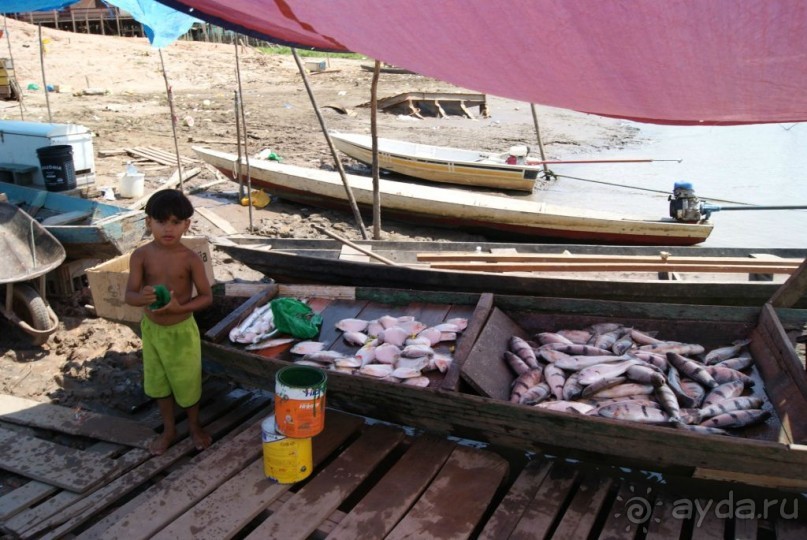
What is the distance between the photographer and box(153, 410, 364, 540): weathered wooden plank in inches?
132

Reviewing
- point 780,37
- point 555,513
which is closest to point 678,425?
point 555,513

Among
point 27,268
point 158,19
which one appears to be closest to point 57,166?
point 158,19

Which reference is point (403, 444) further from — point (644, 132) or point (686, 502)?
point (644, 132)

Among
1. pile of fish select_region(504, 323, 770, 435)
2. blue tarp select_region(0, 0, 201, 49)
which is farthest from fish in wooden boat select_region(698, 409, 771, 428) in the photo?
blue tarp select_region(0, 0, 201, 49)

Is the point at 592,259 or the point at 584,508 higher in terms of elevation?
the point at 592,259

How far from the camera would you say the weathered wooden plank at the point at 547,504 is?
340 cm

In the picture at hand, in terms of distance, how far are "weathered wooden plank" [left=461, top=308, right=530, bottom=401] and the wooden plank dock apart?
424 millimetres

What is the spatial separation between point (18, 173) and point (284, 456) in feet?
20.1

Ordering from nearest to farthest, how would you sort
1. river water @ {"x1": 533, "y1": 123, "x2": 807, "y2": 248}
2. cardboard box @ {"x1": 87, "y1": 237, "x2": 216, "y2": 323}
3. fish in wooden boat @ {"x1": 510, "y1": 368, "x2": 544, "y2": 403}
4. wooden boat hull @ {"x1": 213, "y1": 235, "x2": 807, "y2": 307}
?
1. fish in wooden boat @ {"x1": 510, "y1": 368, "x2": 544, "y2": 403}
2. cardboard box @ {"x1": 87, "y1": 237, "x2": 216, "y2": 323}
3. wooden boat hull @ {"x1": 213, "y1": 235, "x2": 807, "y2": 307}
4. river water @ {"x1": 533, "y1": 123, "x2": 807, "y2": 248}

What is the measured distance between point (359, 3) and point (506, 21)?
0.68 m

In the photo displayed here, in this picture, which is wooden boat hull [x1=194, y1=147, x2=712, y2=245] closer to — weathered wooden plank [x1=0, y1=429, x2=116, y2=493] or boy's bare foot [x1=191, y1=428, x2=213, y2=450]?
boy's bare foot [x1=191, y1=428, x2=213, y2=450]

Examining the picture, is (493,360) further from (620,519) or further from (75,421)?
(75,421)

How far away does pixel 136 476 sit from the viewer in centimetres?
388

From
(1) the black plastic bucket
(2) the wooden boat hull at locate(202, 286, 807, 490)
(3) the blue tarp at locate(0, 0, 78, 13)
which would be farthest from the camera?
(1) the black plastic bucket
